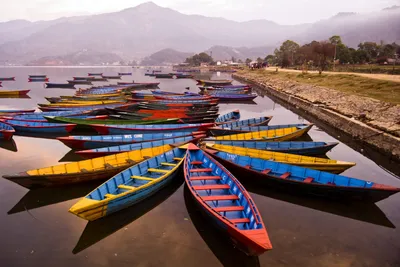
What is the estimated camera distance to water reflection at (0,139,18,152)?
64.6 ft

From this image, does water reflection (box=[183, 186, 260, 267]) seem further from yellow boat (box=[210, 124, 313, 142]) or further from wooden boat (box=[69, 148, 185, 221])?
yellow boat (box=[210, 124, 313, 142])

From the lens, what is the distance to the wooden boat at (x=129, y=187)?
9.69 meters

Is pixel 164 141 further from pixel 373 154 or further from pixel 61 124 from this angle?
pixel 373 154

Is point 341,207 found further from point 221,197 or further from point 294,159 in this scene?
point 221,197

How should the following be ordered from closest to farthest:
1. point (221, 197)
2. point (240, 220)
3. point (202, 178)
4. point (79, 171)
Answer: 1. point (240, 220)
2. point (221, 197)
3. point (202, 178)
4. point (79, 171)

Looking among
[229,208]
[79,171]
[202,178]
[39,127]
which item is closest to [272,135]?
[202,178]

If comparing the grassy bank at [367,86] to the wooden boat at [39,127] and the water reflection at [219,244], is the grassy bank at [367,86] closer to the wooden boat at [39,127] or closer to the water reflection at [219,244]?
the water reflection at [219,244]

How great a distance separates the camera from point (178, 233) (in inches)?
408

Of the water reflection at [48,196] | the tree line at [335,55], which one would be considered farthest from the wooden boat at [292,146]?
the tree line at [335,55]

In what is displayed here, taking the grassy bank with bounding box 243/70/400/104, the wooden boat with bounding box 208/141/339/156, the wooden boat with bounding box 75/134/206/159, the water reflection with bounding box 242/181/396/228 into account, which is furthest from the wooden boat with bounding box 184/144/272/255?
the grassy bank with bounding box 243/70/400/104

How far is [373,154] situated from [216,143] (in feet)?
38.5

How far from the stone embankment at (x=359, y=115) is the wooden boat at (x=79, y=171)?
1670cm

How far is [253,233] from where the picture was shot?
793 cm

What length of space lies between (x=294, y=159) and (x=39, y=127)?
1983 centimetres
